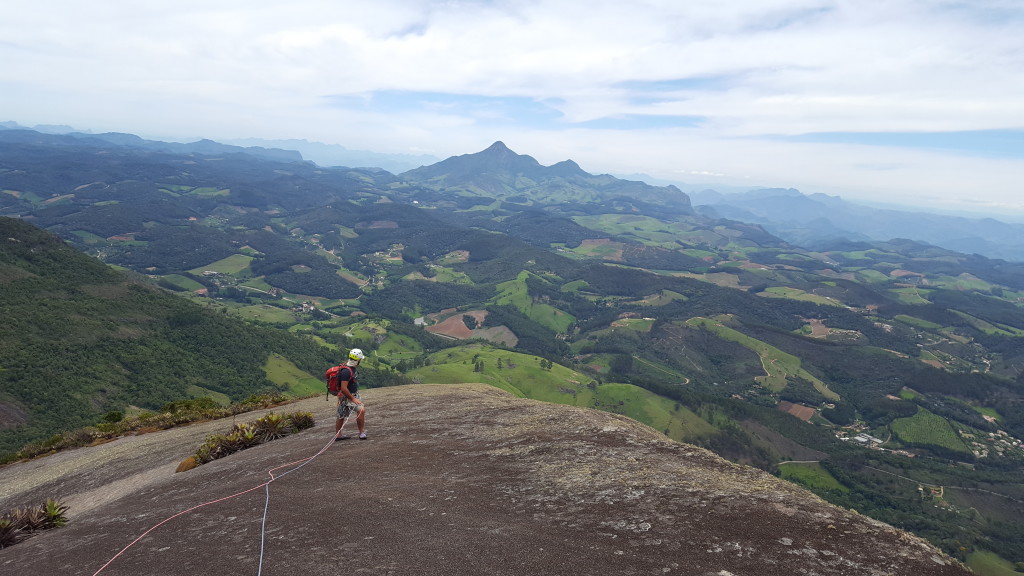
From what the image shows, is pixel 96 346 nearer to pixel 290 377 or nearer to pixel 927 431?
pixel 290 377

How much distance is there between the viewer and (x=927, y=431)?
574ft

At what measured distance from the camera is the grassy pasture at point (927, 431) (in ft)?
547

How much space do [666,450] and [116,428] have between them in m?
34.6

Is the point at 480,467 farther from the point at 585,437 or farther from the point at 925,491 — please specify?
the point at 925,491

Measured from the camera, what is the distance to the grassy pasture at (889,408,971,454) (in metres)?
167

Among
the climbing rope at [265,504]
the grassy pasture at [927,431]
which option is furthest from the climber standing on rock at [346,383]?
the grassy pasture at [927,431]

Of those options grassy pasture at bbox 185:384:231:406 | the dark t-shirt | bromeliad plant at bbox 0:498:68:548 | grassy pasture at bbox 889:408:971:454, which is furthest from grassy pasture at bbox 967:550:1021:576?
grassy pasture at bbox 185:384:231:406

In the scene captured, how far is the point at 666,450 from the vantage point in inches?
591

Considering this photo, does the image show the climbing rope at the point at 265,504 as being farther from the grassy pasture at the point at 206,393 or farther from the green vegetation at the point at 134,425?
the grassy pasture at the point at 206,393

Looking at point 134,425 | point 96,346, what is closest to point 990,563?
point 134,425

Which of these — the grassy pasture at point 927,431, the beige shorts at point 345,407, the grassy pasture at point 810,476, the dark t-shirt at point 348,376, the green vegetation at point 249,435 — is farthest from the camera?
the grassy pasture at point 927,431

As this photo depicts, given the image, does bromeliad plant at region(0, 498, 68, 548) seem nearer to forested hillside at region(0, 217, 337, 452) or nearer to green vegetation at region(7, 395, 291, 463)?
green vegetation at region(7, 395, 291, 463)

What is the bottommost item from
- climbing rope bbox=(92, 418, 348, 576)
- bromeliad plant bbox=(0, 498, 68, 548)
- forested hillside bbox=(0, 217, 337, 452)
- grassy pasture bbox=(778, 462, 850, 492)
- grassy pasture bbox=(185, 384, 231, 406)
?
grassy pasture bbox=(778, 462, 850, 492)

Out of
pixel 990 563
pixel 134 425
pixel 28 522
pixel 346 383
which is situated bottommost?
pixel 990 563
